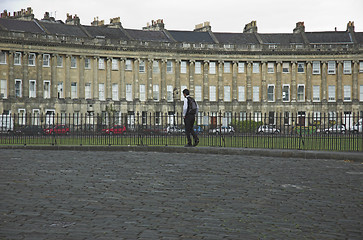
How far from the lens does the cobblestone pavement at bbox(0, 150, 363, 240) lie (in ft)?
21.6

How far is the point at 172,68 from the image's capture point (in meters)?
75.4

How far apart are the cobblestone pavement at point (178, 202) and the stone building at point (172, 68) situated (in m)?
54.5

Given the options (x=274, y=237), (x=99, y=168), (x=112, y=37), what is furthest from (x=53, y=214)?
(x=112, y=37)

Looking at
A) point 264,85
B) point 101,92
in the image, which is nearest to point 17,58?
point 101,92

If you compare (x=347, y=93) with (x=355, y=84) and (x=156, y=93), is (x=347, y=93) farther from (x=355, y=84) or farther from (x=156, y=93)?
(x=156, y=93)

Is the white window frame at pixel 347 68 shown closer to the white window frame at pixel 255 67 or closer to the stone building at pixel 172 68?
the stone building at pixel 172 68

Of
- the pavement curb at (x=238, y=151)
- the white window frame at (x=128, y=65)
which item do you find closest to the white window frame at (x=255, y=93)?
the white window frame at (x=128, y=65)

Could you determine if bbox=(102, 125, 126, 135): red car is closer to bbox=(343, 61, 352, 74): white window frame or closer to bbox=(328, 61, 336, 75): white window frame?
bbox=(328, 61, 336, 75): white window frame

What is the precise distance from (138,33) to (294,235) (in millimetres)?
70358

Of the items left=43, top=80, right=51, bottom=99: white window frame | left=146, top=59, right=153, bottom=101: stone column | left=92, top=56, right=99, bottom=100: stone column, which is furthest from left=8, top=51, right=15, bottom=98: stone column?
left=146, top=59, right=153, bottom=101: stone column

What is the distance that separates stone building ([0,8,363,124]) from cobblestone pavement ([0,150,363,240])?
5451cm

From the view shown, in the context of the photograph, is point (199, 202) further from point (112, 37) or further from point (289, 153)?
point (112, 37)

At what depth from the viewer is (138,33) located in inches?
2958

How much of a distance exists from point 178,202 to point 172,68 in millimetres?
67290
